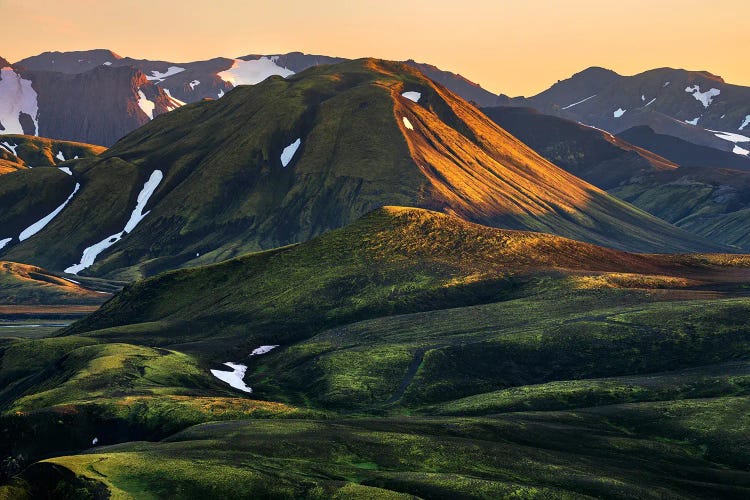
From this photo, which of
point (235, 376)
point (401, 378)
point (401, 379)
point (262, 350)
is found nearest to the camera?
point (401, 379)

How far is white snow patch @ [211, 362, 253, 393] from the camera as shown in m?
116

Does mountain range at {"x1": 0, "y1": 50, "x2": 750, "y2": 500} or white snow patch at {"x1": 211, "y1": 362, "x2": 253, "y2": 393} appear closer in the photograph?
mountain range at {"x1": 0, "y1": 50, "x2": 750, "y2": 500}

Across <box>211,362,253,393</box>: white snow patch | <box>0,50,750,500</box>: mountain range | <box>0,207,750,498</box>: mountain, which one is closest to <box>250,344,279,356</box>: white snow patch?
<box>0,50,750,500</box>: mountain range

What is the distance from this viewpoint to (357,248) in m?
190

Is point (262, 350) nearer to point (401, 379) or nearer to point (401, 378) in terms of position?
point (401, 378)

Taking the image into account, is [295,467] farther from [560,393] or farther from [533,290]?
[533,290]

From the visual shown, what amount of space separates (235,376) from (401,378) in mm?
25480

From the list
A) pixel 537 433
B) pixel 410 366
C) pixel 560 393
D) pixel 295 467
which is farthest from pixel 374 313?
pixel 295 467

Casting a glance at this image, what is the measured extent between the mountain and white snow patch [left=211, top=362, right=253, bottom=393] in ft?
1.90

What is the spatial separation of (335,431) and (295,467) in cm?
1154

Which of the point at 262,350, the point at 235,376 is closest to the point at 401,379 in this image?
the point at 235,376

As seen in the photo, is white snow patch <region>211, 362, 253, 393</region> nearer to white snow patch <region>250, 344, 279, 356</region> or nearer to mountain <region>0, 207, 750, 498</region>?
mountain <region>0, 207, 750, 498</region>

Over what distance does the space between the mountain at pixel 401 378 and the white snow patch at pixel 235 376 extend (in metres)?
0.58

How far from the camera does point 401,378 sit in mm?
112750
